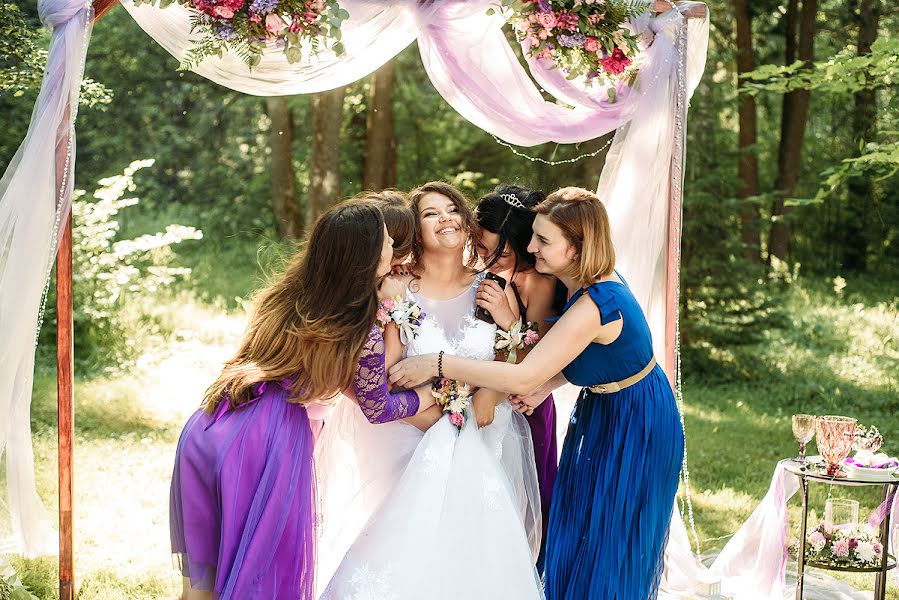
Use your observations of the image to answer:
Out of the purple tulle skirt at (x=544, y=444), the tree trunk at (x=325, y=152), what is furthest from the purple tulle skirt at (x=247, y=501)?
the tree trunk at (x=325, y=152)

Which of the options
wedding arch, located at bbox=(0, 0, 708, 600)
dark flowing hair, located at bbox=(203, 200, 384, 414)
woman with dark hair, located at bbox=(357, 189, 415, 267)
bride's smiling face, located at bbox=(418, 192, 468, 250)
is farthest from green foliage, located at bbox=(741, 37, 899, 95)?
dark flowing hair, located at bbox=(203, 200, 384, 414)

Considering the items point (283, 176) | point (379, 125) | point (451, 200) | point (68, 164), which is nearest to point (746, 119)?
point (379, 125)

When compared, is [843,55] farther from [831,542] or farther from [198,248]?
[198,248]

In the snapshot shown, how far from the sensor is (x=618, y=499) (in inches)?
126

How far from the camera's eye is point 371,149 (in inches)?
453

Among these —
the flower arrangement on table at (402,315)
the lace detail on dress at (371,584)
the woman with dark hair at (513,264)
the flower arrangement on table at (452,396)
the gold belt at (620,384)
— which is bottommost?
the lace detail on dress at (371,584)

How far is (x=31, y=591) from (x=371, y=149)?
312 inches

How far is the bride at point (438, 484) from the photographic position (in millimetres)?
3117

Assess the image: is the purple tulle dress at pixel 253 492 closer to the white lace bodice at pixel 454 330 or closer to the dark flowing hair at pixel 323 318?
the dark flowing hair at pixel 323 318

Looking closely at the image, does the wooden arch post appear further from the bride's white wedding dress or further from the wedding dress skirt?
the wedding dress skirt

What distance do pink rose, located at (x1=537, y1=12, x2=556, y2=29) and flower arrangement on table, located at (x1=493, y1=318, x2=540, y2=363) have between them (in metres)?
1.27

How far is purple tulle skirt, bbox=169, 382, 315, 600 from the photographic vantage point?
3.02 meters

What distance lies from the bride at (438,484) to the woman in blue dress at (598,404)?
0.54ft

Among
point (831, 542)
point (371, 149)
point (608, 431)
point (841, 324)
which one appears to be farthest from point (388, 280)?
point (841, 324)
